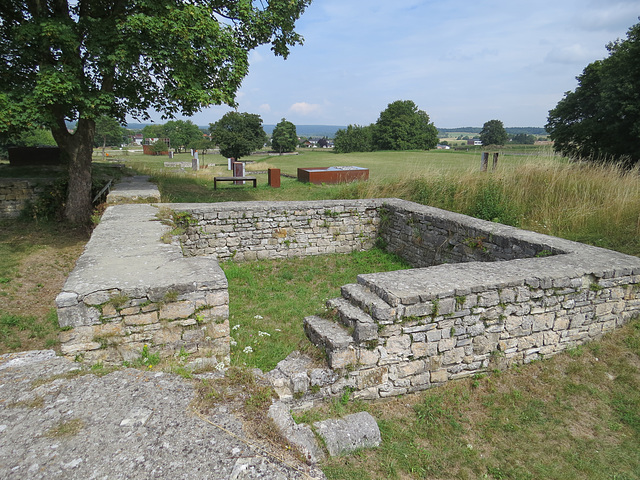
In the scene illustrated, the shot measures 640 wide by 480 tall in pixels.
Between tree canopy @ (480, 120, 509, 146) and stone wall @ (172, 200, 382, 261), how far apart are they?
308 ft

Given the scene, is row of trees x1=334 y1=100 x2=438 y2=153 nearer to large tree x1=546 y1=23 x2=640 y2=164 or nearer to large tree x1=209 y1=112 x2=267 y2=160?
large tree x1=209 y1=112 x2=267 y2=160

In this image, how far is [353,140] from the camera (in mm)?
78938

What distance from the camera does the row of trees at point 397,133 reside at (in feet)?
228

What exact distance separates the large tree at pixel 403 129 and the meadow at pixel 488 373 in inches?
2420

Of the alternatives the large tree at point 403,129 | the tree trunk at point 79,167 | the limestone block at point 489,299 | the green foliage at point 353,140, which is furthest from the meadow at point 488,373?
the green foliage at point 353,140

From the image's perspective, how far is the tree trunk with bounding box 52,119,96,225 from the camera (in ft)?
32.4

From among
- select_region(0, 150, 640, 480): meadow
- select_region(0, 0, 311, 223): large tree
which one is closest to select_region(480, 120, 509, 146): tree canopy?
select_region(0, 150, 640, 480): meadow

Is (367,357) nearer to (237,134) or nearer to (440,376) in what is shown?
(440,376)

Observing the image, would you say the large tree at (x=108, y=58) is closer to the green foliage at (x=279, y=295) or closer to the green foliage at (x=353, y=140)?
the green foliage at (x=279, y=295)

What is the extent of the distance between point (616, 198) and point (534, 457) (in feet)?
23.1

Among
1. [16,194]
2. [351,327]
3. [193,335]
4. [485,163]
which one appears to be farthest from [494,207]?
[16,194]

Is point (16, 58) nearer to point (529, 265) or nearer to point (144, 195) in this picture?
point (144, 195)

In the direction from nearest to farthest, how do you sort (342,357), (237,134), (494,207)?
(342,357)
(494,207)
(237,134)

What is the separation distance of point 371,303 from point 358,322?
0.26 meters
